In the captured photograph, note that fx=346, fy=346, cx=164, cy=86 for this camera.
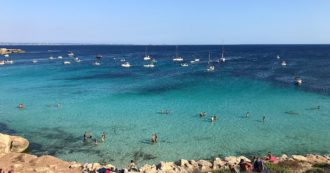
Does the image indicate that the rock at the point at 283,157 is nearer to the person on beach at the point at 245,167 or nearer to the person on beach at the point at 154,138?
the person on beach at the point at 245,167

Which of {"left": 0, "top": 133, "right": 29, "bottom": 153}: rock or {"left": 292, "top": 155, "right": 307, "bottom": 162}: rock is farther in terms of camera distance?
{"left": 0, "top": 133, "right": 29, "bottom": 153}: rock

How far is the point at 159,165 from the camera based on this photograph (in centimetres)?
2661

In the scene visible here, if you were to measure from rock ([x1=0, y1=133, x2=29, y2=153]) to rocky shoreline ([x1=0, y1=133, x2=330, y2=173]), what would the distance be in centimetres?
13

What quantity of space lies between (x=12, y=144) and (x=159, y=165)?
49.6 feet

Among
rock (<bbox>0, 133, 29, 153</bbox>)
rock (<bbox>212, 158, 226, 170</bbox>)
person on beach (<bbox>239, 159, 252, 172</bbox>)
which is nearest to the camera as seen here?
person on beach (<bbox>239, 159, 252, 172</bbox>)

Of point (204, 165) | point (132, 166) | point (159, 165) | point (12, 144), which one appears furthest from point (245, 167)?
point (12, 144)

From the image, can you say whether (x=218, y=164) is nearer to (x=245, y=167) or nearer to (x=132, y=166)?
(x=245, y=167)

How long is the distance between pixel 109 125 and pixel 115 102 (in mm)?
12227

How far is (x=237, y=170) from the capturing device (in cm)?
2391

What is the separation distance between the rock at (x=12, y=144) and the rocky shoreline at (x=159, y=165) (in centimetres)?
13

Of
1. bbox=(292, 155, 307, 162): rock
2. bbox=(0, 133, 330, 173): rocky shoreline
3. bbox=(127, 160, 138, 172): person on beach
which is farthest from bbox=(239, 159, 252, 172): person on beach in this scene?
bbox=(127, 160, 138, 172): person on beach

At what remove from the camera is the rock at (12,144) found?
3117 centimetres

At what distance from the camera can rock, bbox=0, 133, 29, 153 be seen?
31.2m

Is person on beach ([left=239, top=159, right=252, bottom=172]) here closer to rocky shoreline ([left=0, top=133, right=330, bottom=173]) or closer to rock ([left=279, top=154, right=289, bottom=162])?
rocky shoreline ([left=0, top=133, right=330, bottom=173])
